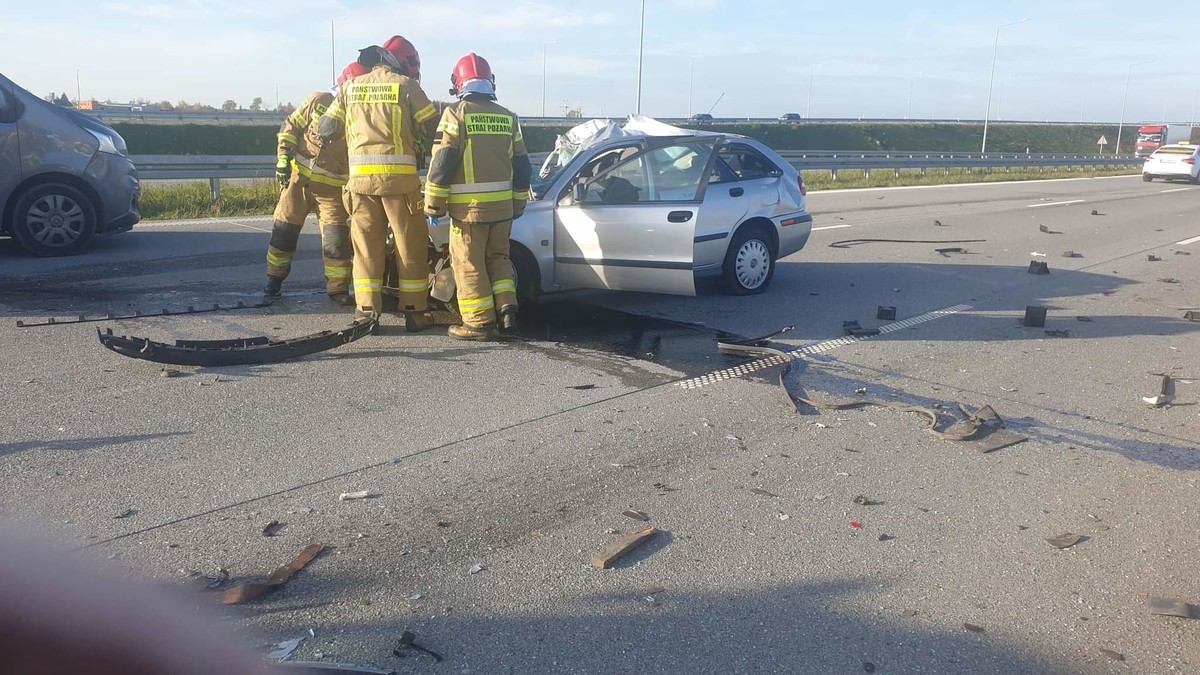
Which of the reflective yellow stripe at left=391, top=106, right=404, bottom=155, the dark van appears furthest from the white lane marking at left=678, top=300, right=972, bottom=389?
the dark van

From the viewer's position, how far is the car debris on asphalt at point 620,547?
4007 mm

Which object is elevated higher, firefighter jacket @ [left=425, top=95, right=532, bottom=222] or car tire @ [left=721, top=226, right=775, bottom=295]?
firefighter jacket @ [left=425, top=95, right=532, bottom=222]

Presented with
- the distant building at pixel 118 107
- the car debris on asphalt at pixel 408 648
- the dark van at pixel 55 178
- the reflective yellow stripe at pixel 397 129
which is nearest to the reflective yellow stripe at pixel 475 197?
the reflective yellow stripe at pixel 397 129

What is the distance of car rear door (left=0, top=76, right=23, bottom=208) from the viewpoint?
32.8 feet

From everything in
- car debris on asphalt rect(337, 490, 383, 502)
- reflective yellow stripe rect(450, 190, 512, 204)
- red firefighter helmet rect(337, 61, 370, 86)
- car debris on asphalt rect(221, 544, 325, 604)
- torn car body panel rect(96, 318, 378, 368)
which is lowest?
car debris on asphalt rect(221, 544, 325, 604)

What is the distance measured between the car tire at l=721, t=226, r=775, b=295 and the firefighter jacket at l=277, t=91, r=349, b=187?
357cm

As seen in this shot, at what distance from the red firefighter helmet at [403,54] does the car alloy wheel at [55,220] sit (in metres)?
4.90

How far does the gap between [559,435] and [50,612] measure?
4.11m

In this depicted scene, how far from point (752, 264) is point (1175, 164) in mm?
31952

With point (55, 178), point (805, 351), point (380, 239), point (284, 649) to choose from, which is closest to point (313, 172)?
point (380, 239)

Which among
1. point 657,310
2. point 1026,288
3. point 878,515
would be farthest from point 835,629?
point 1026,288

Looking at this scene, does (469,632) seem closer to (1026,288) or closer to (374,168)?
(374,168)

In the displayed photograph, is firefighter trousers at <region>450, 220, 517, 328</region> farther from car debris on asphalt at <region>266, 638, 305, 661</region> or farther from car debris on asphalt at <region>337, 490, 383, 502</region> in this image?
car debris on asphalt at <region>266, 638, 305, 661</region>

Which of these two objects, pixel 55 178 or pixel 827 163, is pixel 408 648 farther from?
pixel 827 163
